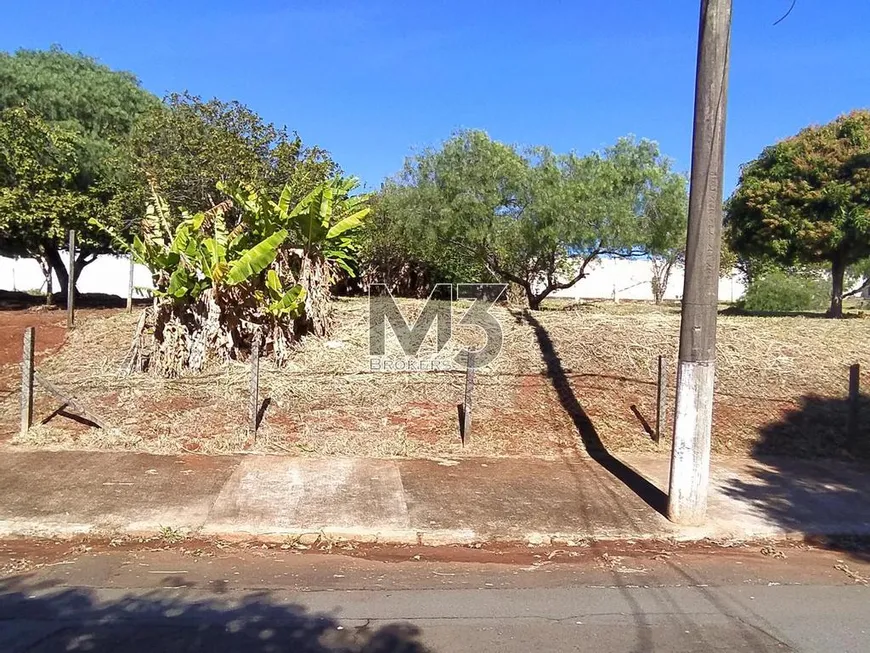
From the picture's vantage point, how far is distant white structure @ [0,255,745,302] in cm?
3750

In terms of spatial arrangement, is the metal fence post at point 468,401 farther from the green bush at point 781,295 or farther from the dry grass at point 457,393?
the green bush at point 781,295

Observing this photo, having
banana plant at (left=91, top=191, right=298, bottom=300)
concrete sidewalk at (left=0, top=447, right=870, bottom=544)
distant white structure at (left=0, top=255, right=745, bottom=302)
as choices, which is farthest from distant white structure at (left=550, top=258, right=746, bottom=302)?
concrete sidewalk at (left=0, top=447, right=870, bottom=544)

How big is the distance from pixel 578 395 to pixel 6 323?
447 inches

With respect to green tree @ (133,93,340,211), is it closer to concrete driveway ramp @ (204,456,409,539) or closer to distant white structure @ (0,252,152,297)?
concrete driveway ramp @ (204,456,409,539)

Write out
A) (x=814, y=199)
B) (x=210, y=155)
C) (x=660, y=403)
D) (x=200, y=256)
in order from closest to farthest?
(x=660, y=403) < (x=200, y=256) < (x=210, y=155) < (x=814, y=199)

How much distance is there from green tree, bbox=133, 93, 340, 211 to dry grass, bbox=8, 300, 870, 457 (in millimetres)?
3845

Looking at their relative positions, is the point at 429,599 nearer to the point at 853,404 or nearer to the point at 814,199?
the point at 853,404

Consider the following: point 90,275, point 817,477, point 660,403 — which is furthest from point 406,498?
point 90,275

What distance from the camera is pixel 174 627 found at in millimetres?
4230

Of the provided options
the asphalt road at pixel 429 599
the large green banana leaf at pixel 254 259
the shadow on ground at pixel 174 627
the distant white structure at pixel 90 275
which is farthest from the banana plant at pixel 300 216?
the distant white structure at pixel 90 275

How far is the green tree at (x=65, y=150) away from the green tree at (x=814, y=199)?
592 inches

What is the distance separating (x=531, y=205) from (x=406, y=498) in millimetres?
10933

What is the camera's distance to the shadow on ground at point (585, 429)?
7441mm

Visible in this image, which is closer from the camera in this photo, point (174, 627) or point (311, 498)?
point (174, 627)
